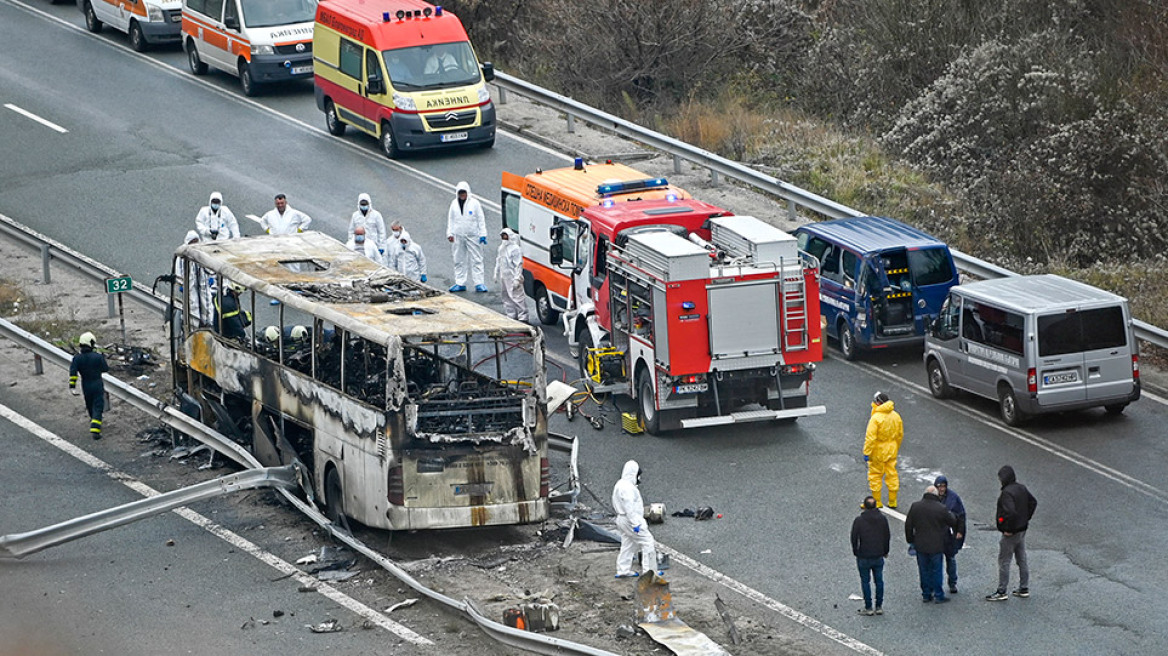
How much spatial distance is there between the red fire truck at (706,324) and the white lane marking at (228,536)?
552cm

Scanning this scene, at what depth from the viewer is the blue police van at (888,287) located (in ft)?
78.8

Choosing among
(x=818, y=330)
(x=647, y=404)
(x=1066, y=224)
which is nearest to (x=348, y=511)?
(x=647, y=404)

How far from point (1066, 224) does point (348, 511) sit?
15.7 meters

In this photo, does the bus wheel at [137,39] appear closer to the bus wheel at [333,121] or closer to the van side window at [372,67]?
the bus wheel at [333,121]

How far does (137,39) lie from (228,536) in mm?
22636

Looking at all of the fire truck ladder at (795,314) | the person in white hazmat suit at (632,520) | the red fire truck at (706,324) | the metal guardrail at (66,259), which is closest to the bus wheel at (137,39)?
the metal guardrail at (66,259)

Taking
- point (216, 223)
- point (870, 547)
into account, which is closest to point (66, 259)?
point (216, 223)

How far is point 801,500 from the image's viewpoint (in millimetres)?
19688

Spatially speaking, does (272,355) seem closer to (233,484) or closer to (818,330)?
(233,484)

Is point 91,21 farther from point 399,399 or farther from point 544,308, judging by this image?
point 399,399

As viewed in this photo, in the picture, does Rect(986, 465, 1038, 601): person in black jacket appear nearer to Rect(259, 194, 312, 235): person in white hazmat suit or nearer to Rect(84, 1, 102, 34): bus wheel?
Rect(259, 194, 312, 235): person in white hazmat suit

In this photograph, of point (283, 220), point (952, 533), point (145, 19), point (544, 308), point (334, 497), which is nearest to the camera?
point (952, 533)

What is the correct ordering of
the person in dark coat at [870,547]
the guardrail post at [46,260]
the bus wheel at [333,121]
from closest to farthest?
the person in dark coat at [870,547], the guardrail post at [46,260], the bus wheel at [333,121]

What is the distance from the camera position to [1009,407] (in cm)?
2170
